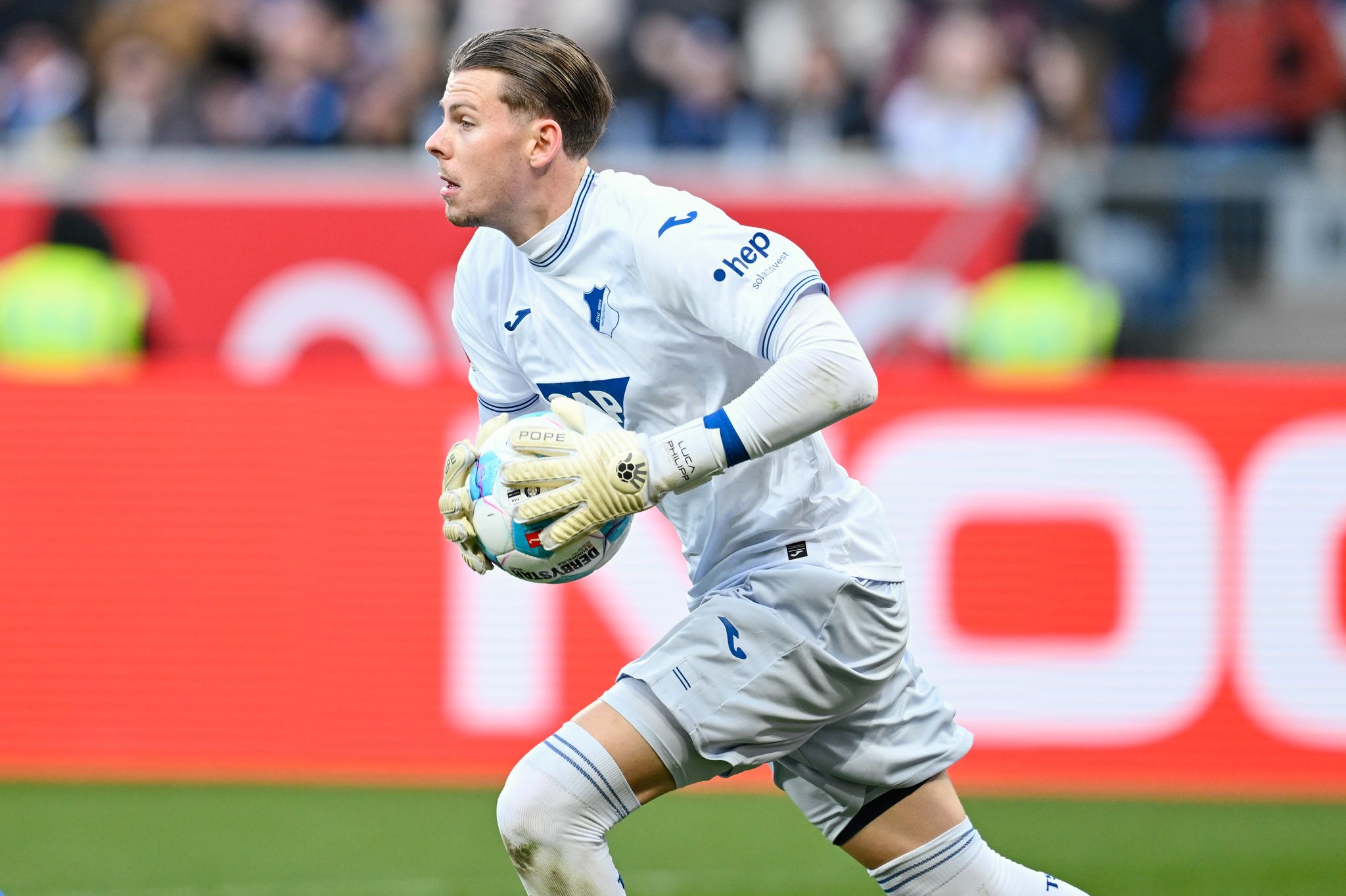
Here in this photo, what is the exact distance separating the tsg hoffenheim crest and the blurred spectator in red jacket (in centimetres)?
758

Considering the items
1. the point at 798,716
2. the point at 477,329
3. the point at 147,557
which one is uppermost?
the point at 477,329

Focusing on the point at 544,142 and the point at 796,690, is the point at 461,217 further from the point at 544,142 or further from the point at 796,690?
the point at 796,690

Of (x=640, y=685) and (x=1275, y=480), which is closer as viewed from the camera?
(x=640, y=685)

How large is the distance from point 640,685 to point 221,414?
435cm

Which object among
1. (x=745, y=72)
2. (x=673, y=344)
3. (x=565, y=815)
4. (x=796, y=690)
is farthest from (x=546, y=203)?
(x=745, y=72)

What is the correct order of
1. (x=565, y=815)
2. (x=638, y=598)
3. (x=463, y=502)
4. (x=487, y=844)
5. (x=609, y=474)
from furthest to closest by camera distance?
(x=638, y=598) < (x=487, y=844) < (x=463, y=502) < (x=565, y=815) < (x=609, y=474)

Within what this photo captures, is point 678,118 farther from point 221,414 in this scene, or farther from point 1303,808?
point 1303,808

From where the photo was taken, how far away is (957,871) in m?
4.02

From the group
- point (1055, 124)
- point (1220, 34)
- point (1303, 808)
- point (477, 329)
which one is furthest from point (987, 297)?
point (477, 329)

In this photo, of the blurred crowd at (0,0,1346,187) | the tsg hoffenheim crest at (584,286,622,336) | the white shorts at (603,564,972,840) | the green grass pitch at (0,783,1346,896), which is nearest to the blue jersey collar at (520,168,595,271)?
the tsg hoffenheim crest at (584,286,622,336)

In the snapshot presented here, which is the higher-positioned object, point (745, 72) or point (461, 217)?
point (745, 72)

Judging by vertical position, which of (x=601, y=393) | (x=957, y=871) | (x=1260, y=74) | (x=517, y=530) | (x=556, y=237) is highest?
(x=1260, y=74)

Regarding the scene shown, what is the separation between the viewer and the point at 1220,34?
10.7 m

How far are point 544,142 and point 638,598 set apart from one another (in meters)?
3.90
